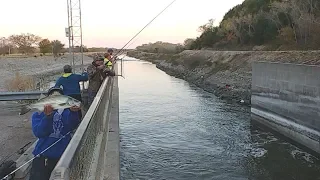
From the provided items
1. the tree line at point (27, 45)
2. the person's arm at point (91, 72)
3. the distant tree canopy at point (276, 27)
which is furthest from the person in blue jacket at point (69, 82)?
the tree line at point (27, 45)

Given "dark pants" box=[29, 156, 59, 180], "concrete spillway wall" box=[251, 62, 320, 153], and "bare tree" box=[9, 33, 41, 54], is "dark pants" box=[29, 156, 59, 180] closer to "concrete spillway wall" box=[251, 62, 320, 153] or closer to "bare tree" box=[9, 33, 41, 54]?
A: "concrete spillway wall" box=[251, 62, 320, 153]

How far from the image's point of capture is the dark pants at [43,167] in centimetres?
462

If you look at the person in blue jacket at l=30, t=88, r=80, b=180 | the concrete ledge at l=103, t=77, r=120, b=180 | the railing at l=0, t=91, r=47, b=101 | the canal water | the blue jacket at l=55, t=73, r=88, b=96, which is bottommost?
the canal water

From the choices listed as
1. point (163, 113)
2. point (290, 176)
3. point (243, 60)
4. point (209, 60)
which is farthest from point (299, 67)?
point (209, 60)

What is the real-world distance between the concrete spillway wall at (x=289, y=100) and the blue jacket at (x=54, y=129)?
12.5 meters

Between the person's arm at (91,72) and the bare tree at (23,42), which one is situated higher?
the bare tree at (23,42)

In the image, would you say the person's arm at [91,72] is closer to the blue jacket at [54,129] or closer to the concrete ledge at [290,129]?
the blue jacket at [54,129]

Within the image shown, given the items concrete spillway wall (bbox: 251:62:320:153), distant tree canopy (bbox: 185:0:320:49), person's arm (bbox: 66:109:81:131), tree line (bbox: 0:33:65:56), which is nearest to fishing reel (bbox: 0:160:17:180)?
person's arm (bbox: 66:109:81:131)

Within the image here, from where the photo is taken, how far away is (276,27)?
155ft

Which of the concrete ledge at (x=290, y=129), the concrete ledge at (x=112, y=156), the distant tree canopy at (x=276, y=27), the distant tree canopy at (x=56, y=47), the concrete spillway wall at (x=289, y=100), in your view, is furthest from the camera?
the distant tree canopy at (x=56, y=47)

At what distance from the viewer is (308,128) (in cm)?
1544

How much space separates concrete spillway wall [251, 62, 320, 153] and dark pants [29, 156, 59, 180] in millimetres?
12582

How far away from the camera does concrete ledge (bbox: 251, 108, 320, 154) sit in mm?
14946

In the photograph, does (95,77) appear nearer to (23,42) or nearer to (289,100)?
(289,100)
